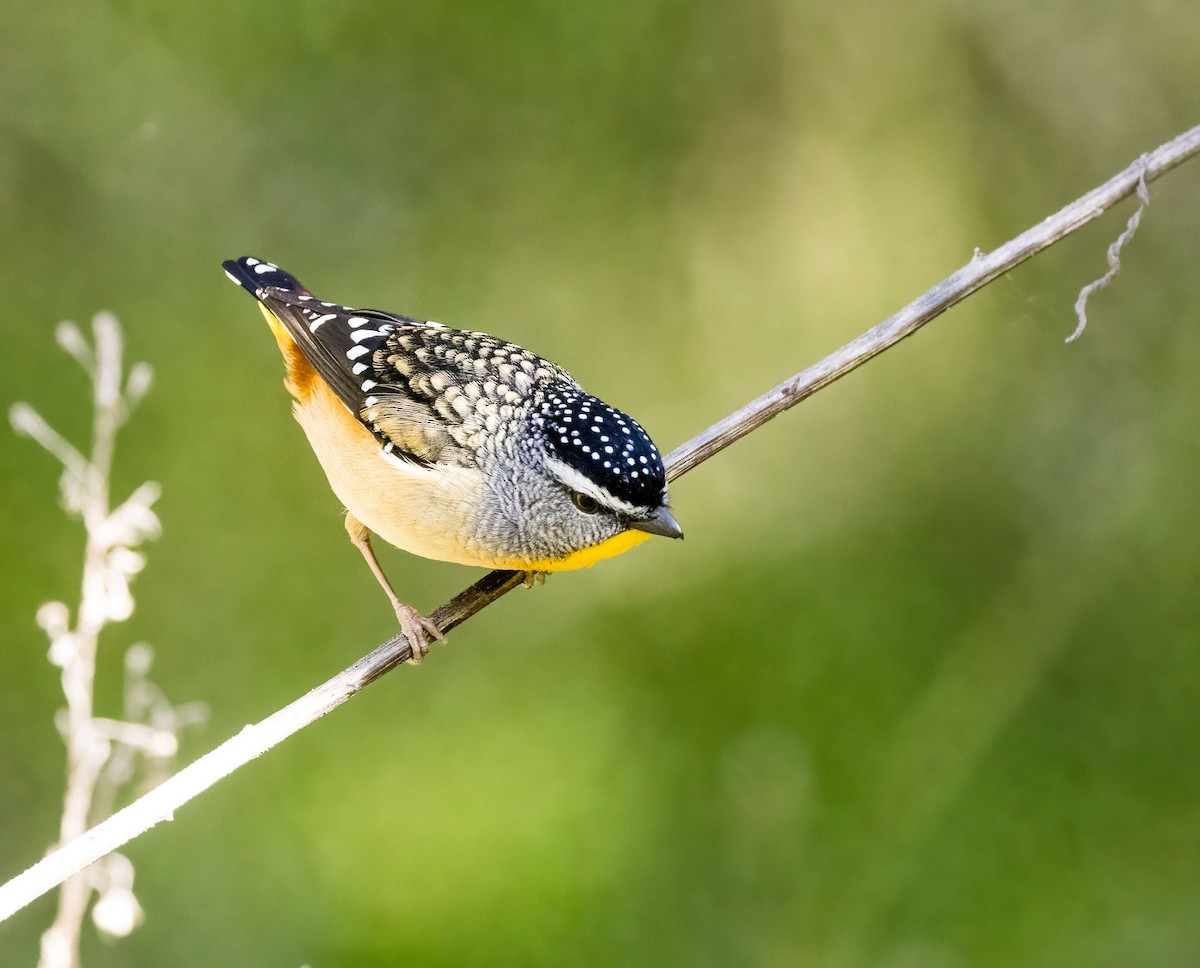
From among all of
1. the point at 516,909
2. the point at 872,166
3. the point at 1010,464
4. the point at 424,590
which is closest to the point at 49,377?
the point at 424,590

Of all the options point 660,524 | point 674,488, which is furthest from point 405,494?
point 674,488

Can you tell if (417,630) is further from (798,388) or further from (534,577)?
(798,388)

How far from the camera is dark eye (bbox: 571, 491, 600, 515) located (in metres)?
2.14

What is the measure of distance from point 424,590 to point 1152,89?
112 inches

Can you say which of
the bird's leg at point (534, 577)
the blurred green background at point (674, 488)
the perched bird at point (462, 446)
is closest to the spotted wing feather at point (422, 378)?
the perched bird at point (462, 446)

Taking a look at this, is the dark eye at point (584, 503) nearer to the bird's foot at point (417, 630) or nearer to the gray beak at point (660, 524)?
the gray beak at point (660, 524)

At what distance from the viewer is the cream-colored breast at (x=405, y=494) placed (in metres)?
2.15

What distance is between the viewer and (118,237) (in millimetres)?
3416

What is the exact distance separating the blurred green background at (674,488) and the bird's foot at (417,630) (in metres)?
1.14

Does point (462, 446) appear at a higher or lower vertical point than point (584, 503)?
higher

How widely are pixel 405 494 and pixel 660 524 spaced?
1.67 ft

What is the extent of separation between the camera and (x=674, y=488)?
12.3ft

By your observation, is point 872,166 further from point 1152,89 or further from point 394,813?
point 394,813

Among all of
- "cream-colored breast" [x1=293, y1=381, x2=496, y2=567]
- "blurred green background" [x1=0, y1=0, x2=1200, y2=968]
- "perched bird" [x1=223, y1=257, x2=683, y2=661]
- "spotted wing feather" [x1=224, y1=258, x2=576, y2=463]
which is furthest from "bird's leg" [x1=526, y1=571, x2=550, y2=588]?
"blurred green background" [x1=0, y1=0, x2=1200, y2=968]
